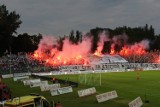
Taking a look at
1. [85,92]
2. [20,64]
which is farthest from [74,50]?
[85,92]

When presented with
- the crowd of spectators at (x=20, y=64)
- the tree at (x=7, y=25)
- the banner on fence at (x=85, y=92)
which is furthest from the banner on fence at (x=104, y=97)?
the crowd of spectators at (x=20, y=64)

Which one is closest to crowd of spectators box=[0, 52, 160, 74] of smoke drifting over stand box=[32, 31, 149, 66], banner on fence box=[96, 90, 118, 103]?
smoke drifting over stand box=[32, 31, 149, 66]

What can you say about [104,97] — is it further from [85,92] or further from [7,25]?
[7,25]

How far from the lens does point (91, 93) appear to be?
4931 centimetres

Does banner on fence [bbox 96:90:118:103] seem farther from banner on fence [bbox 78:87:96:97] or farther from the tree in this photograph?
the tree

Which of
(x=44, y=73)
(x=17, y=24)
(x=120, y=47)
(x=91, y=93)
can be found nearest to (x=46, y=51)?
(x=44, y=73)

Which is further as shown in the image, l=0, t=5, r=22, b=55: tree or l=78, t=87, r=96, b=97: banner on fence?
l=0, t=5, r=22, b=55: tree

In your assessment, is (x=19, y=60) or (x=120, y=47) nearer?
(x=19, y=60)

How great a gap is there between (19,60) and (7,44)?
46166 mm

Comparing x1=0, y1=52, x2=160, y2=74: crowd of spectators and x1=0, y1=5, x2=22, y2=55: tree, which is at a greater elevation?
x1=0, y1=5, x2=22, y2=55: tree

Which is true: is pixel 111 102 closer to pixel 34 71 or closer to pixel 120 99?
pixel 120 99

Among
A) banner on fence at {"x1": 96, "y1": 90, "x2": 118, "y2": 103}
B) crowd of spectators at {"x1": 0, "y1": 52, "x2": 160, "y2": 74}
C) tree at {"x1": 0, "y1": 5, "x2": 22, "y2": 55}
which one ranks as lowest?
banner on fence at {"x1": 96, "y1": 90, "x2": 118, "y2": 103}

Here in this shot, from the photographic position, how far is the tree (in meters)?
61.1

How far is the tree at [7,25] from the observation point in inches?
2405
